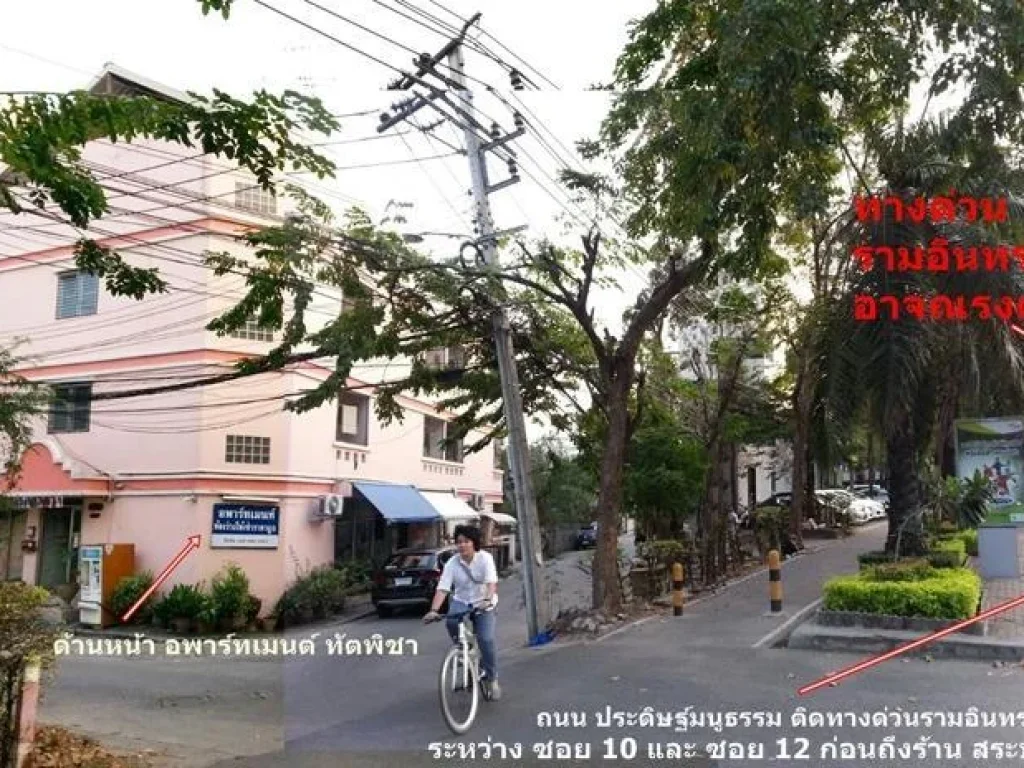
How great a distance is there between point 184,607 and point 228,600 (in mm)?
819

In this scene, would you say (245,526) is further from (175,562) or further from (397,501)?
(397,501)

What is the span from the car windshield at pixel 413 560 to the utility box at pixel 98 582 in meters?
5.32

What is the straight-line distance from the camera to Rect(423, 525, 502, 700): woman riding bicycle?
805 cm

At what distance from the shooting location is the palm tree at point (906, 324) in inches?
504

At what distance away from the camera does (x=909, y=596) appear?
10055 millimetres

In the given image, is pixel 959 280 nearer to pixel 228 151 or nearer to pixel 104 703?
pixel 228 151

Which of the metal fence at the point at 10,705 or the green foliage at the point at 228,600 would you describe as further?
the green foliage at the point at 228,600

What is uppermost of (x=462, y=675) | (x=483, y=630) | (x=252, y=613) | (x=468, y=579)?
(x=468, y=579)

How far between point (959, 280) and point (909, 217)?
1151 millimetres
